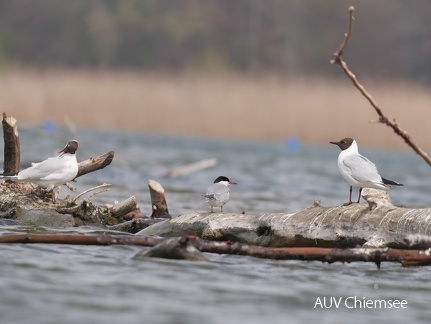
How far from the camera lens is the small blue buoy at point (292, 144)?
2658 centimetres

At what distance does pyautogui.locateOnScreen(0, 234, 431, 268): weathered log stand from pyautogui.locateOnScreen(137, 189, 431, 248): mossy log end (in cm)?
61

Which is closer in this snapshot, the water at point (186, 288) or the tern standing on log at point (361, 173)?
the water at point (186, 288)

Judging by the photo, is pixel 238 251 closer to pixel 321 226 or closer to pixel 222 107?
pixel 321 226

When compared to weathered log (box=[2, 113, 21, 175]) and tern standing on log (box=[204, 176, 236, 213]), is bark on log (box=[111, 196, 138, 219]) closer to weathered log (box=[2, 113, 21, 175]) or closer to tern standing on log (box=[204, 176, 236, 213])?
tern standing on log (box=[204, 176, 236, 213])

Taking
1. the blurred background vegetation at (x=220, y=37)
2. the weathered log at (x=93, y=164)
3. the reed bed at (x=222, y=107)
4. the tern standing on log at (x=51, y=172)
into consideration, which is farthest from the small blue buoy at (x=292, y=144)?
the tern standing on log at (x=51, y=172)

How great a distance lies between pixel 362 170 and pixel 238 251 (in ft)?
Answer: 5.19

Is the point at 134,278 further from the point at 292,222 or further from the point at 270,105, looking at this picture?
the point at 270,105

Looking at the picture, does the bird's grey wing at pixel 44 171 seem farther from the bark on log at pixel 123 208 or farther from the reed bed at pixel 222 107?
the reed bed at pixel 222 107

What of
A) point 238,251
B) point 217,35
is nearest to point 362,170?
point 238,251

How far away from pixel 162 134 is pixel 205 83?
258 cm

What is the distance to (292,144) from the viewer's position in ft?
87.7

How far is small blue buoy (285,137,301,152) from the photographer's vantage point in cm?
2658

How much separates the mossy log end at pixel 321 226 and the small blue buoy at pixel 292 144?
61.8 ft

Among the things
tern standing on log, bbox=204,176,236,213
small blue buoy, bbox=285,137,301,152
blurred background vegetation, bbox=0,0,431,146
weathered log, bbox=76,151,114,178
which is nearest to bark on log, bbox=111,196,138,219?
weathered log, bbox=76,151,114,178
